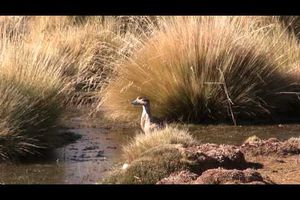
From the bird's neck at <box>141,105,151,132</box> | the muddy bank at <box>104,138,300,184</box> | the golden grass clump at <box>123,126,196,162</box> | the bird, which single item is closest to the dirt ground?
the muddy bank at <box>104,138,300,184</box>

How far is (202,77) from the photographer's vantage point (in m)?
9.57

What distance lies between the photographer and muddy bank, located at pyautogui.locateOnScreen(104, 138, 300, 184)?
5.49 m

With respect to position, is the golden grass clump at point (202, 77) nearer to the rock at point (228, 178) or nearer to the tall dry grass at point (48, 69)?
the tall dry grass at point (48, 69)

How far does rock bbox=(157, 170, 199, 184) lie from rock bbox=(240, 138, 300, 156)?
1.65m

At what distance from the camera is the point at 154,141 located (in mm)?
6996

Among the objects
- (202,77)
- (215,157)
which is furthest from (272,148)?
(202,77)

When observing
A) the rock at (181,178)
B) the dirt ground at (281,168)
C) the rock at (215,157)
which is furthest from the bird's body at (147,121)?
the rock at (181,178)

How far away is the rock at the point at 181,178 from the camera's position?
18.2 ft

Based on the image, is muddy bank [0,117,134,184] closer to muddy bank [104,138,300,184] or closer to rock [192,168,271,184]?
muddy bank [104,138,300,184]

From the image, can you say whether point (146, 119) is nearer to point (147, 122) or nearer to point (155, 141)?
point (147, 122)

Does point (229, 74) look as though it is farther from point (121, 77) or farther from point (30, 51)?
point (30, 51)

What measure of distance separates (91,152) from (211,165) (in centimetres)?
201

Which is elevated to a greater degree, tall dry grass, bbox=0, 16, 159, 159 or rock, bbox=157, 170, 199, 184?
tall dry grass, bbox=0, 16, 159, 159
